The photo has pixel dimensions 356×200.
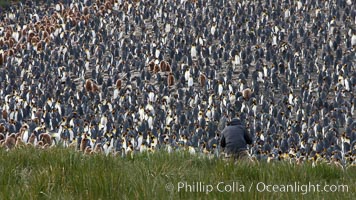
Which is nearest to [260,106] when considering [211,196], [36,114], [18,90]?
[36,114]

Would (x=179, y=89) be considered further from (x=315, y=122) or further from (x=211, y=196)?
(x=211, y=196)

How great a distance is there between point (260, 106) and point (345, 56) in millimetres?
4794

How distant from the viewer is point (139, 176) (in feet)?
26.0

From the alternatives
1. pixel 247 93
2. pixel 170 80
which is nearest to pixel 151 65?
pixel 170 80

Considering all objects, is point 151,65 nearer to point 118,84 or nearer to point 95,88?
point 118,84

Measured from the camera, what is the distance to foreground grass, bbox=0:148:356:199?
741 cm

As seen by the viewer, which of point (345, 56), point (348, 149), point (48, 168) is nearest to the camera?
point (48, 168)

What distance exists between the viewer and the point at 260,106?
23828 mm

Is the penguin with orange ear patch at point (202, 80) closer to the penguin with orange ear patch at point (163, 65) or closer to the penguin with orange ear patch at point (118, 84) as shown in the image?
the penguin with orange ear patch at point (163, 65)

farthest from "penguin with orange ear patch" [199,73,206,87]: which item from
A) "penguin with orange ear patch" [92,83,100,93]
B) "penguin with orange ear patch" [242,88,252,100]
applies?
"penguin with orange ear patch" [92,83,100,93]

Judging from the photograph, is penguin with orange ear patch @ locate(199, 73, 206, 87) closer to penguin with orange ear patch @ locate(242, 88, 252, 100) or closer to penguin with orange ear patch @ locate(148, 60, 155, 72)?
penguin with orange ear patch @ locate(242, 88, 252, 100)

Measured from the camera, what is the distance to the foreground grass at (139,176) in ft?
24.3

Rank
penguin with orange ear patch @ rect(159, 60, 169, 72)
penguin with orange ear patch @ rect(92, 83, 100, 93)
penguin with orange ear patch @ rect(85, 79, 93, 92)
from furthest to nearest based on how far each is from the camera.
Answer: penguin with orange ear patch @ rect(159, 60, 169, 72) < penguin with orange ear patch @ rect(85, 79, 93, 92) < penguin with orange ear patch @ rect(92, 83, 100, 93)

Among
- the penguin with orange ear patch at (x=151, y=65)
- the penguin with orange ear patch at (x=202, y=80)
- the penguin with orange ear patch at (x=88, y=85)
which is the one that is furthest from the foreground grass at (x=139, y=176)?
the penguin with orange ear patch at (x=151, y=65)
